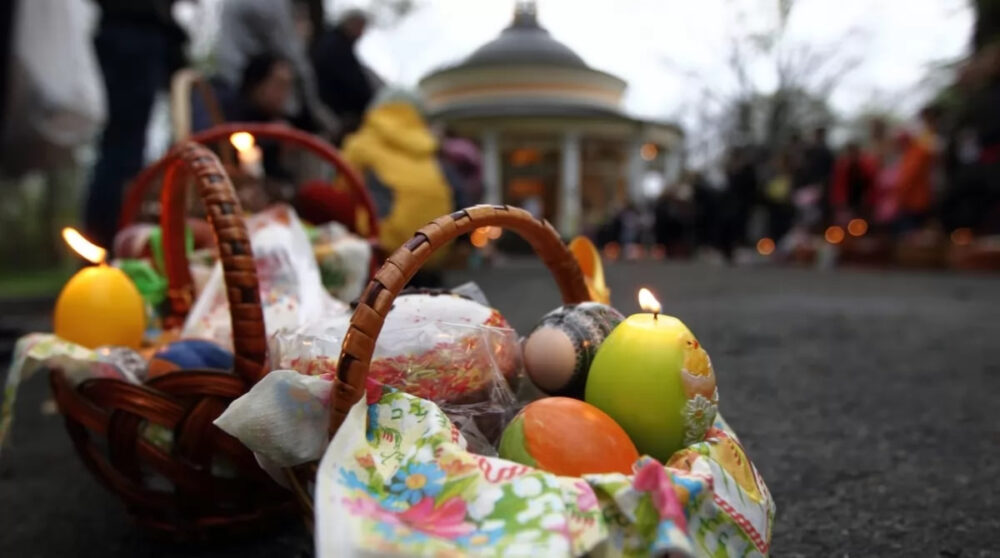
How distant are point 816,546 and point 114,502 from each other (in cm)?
120

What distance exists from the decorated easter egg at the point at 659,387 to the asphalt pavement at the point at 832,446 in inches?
11.7

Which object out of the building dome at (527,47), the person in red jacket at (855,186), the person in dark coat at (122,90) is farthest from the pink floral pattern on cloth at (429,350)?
the person in red jacket at (855,186)

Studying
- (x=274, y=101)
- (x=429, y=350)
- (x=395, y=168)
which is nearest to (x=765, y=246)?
(x=395, y=168)

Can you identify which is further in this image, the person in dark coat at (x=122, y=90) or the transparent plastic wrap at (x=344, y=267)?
the person in dark coat at (x=122, y=90)

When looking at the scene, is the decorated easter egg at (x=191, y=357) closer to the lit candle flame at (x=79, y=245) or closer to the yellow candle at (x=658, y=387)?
the lit candle flame at (x=79, y=245)

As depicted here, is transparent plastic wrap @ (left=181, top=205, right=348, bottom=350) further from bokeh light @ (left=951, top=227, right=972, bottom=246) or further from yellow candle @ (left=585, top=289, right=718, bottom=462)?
bokeh light @ (left=951, top=227, right=972, bottom=246)

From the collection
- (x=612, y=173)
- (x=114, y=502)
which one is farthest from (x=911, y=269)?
(x=612, y=173)

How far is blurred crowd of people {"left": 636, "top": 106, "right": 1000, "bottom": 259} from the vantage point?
646cm

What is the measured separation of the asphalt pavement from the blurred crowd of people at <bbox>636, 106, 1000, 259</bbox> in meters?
3.56

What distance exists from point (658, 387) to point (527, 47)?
1.03 m

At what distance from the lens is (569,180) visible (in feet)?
64.4

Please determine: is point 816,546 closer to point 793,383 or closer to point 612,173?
point 793,383

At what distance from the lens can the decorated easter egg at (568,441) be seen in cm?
82

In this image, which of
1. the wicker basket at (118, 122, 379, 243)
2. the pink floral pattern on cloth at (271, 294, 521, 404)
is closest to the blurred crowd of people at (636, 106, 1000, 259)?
the wicker basket at (118, 122, 379, 243)
